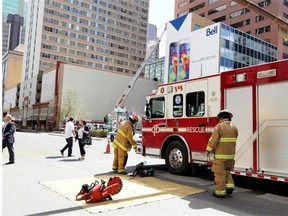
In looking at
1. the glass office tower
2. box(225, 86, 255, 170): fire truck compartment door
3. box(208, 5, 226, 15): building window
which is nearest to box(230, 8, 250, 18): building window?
box(208, 5, 226, 15): building window

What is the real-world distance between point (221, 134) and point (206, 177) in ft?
9.23

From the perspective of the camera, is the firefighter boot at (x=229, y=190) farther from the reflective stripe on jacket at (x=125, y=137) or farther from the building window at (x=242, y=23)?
the building window at (x=242, y=23)

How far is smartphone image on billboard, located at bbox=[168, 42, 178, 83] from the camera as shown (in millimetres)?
64381

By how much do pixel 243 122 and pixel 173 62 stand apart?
58.5 meters

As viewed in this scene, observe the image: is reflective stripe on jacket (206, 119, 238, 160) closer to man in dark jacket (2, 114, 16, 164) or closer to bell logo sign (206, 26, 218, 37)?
man in dark jacket (2, 114, 16, 164)

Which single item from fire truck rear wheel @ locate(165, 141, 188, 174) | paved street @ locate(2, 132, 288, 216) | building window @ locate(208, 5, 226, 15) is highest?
building window @ locate(208, 5, 226, 15)

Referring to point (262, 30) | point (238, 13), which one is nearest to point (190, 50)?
point (262, 30)

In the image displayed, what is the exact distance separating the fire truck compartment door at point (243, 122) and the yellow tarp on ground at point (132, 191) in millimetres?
1275

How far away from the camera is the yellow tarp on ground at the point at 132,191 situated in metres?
5.77

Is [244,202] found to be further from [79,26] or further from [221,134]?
[79,26]

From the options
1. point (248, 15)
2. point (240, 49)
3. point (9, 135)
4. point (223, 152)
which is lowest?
point (223, 152)

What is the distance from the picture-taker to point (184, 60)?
207 ft

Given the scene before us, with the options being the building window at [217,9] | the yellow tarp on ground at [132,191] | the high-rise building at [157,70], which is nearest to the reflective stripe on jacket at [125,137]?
the yellow tarp on ground at [132,191]

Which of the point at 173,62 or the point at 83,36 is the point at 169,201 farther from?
the point at 83,36
